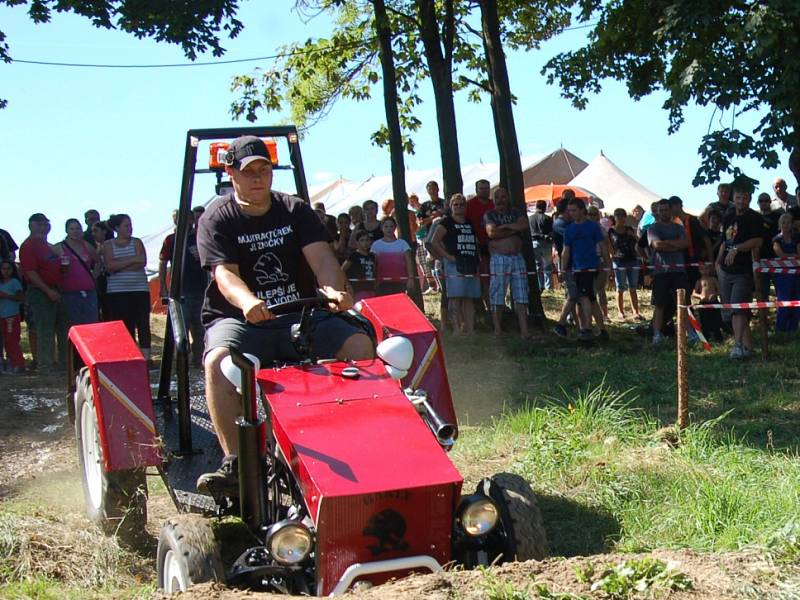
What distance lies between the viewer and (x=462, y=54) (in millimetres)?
19109

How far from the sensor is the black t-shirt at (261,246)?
5477 millimetres

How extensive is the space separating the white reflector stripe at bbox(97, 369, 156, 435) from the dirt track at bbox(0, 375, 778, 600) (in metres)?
0.76

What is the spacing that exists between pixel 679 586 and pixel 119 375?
3.00 m

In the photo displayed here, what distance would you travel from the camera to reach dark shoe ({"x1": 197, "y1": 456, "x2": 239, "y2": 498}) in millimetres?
4938

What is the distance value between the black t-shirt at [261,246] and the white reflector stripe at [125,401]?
1.79 feet

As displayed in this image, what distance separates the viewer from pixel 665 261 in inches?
524

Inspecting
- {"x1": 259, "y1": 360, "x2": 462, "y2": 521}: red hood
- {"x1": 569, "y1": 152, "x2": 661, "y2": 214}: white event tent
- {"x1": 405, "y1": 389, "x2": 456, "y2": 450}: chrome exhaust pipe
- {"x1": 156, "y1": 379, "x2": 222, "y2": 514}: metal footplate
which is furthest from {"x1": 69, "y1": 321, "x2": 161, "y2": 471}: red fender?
{"x1": 569, "y1": 152, "x2": 661, "y2": 214}: white event tent

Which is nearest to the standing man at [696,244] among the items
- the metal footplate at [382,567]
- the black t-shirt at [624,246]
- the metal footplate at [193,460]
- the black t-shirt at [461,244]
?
the black t-shirt at [624,246]

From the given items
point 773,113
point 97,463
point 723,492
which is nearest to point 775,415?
point 723,492

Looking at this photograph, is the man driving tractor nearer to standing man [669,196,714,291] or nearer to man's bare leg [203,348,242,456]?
man's bare leg [203,348,242,456]

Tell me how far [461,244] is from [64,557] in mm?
8625

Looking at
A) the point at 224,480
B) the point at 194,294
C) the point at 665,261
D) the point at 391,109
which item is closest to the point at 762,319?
the point at 665,261

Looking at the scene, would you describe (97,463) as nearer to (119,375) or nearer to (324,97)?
(119,375)

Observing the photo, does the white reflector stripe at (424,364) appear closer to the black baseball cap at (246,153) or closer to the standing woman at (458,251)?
the black baseball cap at (246,153)
